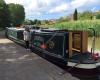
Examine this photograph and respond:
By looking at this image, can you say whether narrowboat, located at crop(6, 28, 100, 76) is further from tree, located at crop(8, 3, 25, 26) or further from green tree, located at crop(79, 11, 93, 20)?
tree, located at crop(8, 3, 25, 26)

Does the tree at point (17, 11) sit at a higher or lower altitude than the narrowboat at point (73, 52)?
higher

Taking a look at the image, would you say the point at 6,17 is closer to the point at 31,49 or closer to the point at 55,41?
the point at 31,49

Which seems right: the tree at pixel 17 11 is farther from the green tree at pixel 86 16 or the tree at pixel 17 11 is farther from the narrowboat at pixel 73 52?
the narrowboat at pixel 73 52

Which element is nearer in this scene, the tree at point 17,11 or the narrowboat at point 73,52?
the narrowboat at point 73,52

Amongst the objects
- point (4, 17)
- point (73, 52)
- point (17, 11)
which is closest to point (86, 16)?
point (17, 11)

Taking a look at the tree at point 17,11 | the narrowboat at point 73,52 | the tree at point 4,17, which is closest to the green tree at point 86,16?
the tree at point 17,11

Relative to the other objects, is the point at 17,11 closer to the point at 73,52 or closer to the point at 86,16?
the point at 86,16

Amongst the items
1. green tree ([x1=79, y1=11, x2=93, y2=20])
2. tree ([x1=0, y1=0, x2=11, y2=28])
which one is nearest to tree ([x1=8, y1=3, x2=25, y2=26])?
green tree ([x1=79, y1=11, x2=93, y2=20])

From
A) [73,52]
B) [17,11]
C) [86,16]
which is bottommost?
[73,52]

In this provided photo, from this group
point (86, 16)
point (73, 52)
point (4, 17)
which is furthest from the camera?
point (86, 16)

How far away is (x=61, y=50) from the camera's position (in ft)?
36.5

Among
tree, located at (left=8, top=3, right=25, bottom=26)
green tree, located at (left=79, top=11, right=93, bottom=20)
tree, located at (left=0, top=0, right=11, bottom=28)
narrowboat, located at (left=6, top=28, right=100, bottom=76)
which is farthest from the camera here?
tree, located at (left=8, top=3, right=25, bottom=26)

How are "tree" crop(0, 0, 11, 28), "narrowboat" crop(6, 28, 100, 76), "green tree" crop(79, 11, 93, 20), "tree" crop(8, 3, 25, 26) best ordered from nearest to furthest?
"narrowboat" crop(6, 28, 100, 76) < "tree" crop(0, 0, 11, 28) < "green tree" crop(79, 11, 93, 20) < "tree" crop(8, 3, 25, 26)

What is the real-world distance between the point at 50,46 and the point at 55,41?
26.3 inches
